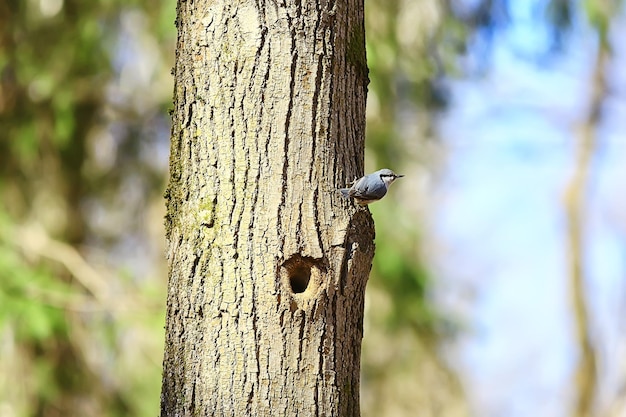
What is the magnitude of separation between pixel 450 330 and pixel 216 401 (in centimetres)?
427

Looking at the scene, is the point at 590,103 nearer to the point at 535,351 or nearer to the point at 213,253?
Answer: the point at 213,253

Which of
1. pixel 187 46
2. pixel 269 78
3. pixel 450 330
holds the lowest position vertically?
pixel 269 78

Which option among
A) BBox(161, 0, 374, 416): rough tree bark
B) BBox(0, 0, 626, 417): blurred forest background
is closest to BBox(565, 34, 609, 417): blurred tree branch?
BBox(0, 0, 626, 417): blurred forest background

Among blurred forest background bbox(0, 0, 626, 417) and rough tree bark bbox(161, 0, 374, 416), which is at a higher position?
blurred forest background bbox(0, 0, 626, 417)

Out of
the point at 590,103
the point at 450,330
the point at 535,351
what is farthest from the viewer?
the point at 535,351

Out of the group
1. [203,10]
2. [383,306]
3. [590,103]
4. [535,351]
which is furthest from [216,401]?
[535,351]

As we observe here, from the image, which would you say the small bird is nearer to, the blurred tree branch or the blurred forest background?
the blurred forest background

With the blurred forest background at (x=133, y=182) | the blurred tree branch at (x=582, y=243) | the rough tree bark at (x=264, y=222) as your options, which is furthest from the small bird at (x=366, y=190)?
the blurred tree branch at (x=582, y=243)

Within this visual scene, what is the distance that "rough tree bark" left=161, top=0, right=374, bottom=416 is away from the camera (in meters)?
1.58

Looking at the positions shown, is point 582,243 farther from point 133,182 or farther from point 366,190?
point 366,190

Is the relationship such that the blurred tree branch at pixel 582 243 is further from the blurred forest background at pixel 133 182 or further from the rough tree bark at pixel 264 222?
the rough tree bark at pixel 264 222

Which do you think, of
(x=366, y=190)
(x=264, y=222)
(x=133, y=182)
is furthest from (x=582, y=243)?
(x=264, y=222)

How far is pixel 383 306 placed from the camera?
5.69 metres

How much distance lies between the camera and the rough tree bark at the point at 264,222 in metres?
1.58
